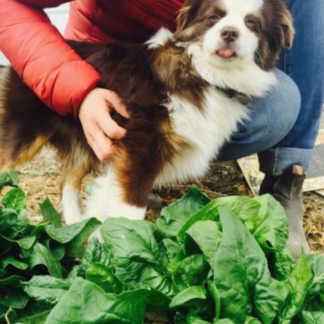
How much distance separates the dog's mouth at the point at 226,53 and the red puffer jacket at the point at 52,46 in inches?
14.1

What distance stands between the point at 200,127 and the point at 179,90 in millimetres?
179

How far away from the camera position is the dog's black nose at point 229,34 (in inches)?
79.6

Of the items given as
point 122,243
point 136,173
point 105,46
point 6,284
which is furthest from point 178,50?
point 6,284

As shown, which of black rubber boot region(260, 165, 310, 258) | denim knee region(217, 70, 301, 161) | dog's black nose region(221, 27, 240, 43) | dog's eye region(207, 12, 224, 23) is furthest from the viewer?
black rubber boot region(260, 165, 310, 258)

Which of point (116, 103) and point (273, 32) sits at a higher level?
point (273, 32)

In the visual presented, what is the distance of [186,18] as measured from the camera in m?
2.20

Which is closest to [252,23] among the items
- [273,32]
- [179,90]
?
[273,32]

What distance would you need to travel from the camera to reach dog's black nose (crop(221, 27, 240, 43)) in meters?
2.02

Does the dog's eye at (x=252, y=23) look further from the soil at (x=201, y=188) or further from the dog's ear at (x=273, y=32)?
the soil at (x=201, y=188)

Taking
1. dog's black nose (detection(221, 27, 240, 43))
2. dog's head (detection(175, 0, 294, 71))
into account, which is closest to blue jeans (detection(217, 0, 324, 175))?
dog's head (detection(175, 0, 294, 71))

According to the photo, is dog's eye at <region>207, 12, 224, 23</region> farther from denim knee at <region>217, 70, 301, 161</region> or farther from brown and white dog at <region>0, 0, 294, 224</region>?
denim knee at <region>217, 70, 301, 161</region>

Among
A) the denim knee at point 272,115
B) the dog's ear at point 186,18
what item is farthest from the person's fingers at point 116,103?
the denim knee at point 272,115

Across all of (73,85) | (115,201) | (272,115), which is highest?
(73,85)

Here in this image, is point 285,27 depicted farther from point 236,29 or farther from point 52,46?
point 52,46
